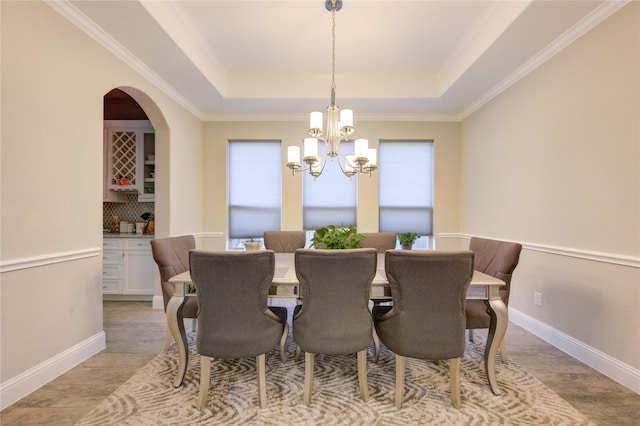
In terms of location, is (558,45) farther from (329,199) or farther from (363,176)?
(329,199)

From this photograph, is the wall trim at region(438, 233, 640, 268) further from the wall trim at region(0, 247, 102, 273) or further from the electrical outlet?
the wall trim at region(0, 247, 102, 273)

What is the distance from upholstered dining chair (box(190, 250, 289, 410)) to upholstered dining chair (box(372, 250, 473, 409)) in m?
0.71

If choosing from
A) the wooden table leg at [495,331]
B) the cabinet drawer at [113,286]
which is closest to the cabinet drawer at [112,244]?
the cabinet drawer at [113,286]

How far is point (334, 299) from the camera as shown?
161 cm

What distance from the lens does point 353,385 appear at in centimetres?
192

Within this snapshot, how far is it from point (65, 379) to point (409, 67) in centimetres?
427

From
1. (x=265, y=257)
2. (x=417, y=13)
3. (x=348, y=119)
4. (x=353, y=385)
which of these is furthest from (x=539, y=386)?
(x=417, y=13)

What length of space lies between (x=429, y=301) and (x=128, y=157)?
414cm

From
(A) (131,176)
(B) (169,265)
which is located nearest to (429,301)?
(B) (169,265)

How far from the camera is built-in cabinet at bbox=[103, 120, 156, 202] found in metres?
3.85

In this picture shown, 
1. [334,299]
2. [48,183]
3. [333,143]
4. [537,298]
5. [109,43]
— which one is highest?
[109,43]

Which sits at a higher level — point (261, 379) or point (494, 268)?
point (494, 268)

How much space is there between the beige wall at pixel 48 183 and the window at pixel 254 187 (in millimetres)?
1868

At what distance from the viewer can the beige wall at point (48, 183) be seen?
1713 millimetres
